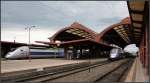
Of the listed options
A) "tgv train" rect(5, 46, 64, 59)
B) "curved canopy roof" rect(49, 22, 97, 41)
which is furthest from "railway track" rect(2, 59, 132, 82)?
"curved canopy roof" rect(49, 22, 97, 41)

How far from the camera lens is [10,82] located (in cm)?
2078

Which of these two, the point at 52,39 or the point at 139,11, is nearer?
the point at 139,11

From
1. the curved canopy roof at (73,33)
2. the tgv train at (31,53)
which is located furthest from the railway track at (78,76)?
the curved canopy roof at (73,33)

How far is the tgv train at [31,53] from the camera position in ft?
231

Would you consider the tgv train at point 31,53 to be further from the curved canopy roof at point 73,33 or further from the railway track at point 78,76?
the railway track at point 78,76

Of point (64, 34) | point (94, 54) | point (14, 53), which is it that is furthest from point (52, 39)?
point (14, 53)

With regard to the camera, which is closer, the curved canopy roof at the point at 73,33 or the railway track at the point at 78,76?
the railway track at the point at 78,76

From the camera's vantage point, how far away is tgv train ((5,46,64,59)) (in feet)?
231

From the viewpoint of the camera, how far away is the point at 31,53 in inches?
2958

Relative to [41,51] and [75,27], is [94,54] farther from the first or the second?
[41,51]

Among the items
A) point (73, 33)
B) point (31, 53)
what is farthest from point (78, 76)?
point (73, 33)

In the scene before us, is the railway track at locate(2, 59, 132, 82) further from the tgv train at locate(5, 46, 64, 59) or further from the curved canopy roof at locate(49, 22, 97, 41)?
the curved canopy roof at locate(49, 22, 97, 41)

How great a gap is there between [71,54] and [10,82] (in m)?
58.4

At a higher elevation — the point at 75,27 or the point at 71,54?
the point at 75,27
